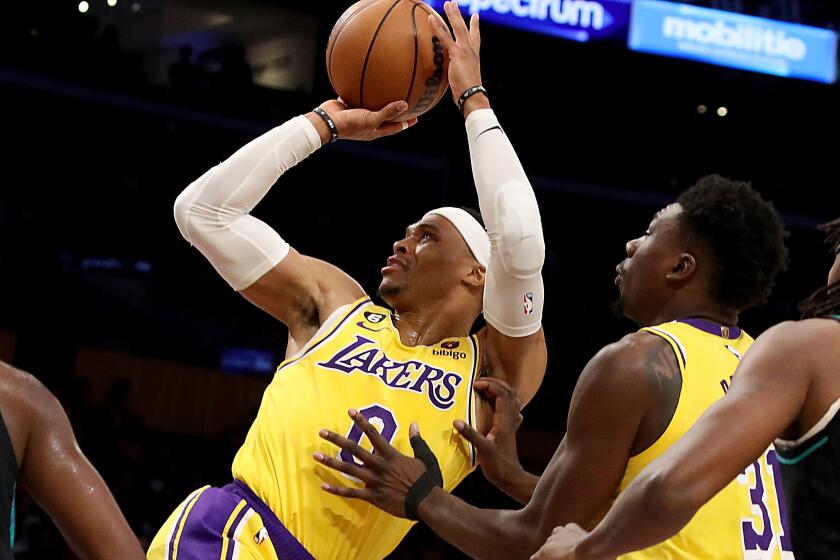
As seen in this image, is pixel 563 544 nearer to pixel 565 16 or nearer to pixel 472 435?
pixel 472 435

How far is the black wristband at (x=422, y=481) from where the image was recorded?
117 inches

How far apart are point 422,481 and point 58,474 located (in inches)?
43.1

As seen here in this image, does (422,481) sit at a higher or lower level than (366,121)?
lower

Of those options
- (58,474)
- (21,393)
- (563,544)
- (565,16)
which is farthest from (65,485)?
(565,16)

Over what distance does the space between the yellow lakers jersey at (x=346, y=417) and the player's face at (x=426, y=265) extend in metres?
0.20

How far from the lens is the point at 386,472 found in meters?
3.03

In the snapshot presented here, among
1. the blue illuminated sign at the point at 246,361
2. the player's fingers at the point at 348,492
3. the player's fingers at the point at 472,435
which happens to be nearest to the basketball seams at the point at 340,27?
the player's fingers at the point at 472,435

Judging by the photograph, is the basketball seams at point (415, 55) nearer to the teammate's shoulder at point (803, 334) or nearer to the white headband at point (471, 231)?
the white headband at point (471, 231)

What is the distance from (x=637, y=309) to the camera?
2.78 meters

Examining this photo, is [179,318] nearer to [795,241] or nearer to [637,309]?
[795,241]

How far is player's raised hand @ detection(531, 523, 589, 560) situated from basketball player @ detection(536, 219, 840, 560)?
143mm

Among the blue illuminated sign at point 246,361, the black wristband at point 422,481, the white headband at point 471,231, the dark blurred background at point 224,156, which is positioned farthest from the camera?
the blue illuminated sign at point 246,361

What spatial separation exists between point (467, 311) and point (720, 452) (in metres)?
1.84

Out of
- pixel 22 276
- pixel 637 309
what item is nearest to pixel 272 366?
pixel 22 276
